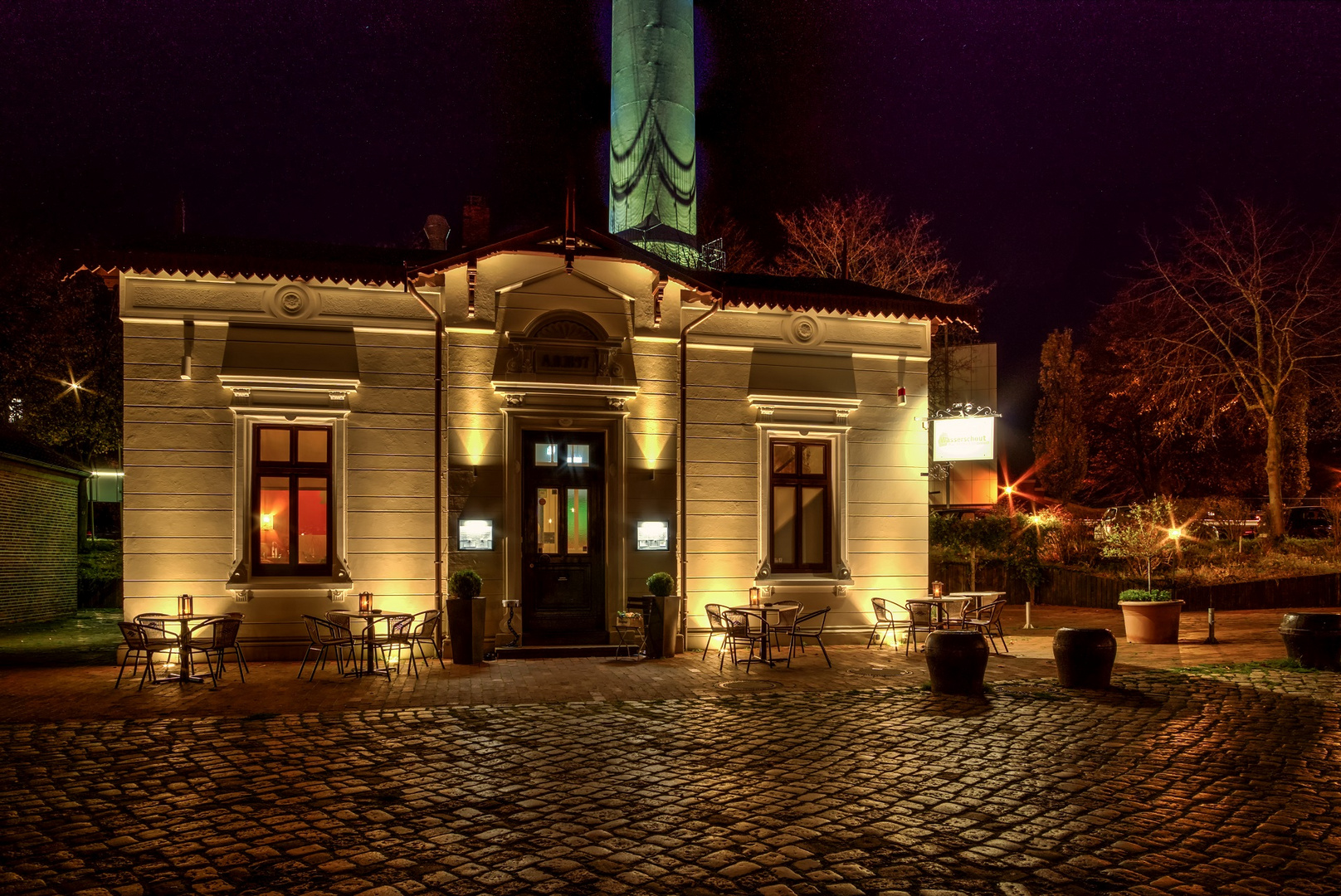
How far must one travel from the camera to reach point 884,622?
1410 cm

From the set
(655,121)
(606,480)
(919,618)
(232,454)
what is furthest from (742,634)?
(655,121)

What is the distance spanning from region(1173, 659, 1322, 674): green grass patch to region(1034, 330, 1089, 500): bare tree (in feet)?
76.2

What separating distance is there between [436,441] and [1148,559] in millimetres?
13237

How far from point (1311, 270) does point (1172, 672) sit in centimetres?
1687

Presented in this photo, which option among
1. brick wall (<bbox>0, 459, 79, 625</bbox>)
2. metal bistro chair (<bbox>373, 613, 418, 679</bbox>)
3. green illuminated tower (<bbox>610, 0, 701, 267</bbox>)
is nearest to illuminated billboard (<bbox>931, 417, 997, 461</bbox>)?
metal bistro chair (<bbox>373, 613, 418, 679</bbox>)

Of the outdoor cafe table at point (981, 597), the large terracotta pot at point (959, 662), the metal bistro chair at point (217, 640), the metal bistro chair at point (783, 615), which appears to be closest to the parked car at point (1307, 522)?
the outdoor cafe table at point (981, 597)

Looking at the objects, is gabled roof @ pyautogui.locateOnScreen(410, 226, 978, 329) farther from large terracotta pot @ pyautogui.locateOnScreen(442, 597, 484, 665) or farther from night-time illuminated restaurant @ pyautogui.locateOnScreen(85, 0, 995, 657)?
large terracotta pot @ pyautogui.locateOnScreen(442, 597, 484, 665)

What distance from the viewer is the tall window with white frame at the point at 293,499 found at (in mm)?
12812

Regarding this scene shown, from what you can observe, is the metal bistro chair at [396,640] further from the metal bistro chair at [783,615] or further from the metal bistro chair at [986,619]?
the metal bistro chair at [986,619]

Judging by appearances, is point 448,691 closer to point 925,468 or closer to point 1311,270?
point 925,468

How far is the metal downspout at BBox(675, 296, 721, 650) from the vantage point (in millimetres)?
13836

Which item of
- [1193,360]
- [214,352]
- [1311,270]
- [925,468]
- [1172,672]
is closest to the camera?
[1172,672]

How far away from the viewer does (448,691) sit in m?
10.5

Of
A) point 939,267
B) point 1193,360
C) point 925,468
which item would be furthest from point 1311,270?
point 925,468
